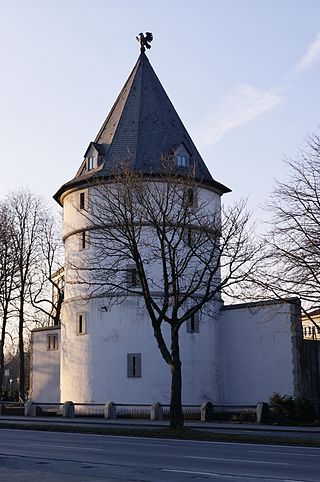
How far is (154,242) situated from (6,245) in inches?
530

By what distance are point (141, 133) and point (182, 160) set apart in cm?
298

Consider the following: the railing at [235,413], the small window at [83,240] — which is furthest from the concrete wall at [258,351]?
the small window at [83,240]

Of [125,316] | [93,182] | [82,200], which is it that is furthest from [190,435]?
[82,200]

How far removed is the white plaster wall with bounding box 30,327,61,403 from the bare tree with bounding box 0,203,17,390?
13.3 feet

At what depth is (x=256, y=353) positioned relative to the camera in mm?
42500

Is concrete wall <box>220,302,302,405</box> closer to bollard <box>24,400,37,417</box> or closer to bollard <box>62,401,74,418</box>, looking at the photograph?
bollard <box>62,401,74,418</box>

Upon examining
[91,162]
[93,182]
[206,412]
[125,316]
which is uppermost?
[91,162]

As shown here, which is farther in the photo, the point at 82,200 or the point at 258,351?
the point at 82,200

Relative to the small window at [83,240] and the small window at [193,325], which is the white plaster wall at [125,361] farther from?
the small window at [83,240]

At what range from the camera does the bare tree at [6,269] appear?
51938 mm

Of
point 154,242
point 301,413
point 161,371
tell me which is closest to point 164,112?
point 154,242

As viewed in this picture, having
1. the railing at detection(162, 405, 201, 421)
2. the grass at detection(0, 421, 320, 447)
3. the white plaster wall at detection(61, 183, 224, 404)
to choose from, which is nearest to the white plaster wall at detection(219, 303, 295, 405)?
the white plaster wall at detection(61, 183, 224, 404)

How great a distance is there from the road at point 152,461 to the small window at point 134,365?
18.9m

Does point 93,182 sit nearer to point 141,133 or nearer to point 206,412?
point 141,133
